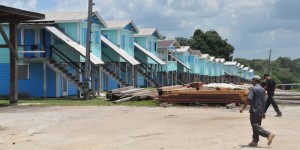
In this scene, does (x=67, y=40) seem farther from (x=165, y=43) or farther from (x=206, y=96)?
(x=165, y=43)

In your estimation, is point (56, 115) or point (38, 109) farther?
point (38, 109)

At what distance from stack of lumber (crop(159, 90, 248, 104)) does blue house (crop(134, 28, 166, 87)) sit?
19.6 metres

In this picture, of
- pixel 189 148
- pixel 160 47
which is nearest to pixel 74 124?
pixel 189 148

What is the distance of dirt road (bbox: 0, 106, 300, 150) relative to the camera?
1220 cm

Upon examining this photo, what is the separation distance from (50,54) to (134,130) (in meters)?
18.6

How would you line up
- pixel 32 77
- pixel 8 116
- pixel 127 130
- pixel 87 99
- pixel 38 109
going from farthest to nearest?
pixel 32 77 → pixel 87 99 → pixel 38 109 → pixel 8 116 → pixel 127 130

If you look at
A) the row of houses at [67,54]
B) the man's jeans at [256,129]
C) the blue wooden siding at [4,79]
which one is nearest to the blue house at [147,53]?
the row of houses at [67,54]

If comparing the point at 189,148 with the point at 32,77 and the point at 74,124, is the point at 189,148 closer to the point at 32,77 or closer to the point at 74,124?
the point at 74,124

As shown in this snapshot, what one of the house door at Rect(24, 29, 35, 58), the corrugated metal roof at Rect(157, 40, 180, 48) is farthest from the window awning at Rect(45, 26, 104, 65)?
the corrugated metal roof at Rect(157, 40, 180, 48)

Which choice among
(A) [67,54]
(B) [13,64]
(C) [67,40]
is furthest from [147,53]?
(B) [13,64]

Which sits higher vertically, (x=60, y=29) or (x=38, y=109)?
(x=60, y=29)

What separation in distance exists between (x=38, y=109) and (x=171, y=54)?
3632cm

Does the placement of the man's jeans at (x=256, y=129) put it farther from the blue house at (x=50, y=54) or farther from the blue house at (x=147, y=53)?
the blue house at (x=147, y=53)

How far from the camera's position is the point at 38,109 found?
23156 millimetres
